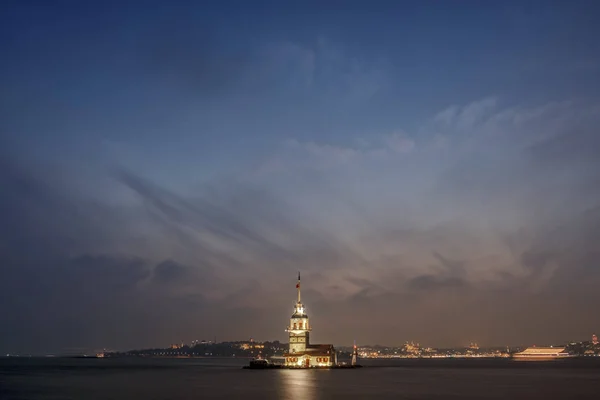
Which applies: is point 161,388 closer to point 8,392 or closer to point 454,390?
point 8,392

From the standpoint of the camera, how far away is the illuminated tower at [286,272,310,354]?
108688 millimetres

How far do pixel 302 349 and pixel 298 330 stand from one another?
5050 mm

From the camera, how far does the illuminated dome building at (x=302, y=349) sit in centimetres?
10912

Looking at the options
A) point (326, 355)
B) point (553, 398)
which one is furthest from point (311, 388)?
point (326, 355)

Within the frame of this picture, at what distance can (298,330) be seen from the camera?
356ft

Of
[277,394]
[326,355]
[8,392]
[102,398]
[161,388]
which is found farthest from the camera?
[326,355]

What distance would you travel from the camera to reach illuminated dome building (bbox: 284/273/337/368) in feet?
358

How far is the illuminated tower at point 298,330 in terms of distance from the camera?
109 m

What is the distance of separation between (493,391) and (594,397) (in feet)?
33.4

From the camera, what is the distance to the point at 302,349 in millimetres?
111375

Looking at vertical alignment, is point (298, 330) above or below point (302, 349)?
above

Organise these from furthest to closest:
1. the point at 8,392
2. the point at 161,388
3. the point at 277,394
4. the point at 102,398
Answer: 1. the point at 161,388
2. the point at 8,392
3. the point at 277,394
4. the point at 102,398

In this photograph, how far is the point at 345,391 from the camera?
199 feet

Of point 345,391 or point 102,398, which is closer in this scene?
point 102,398
